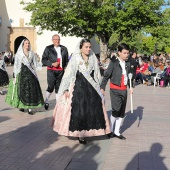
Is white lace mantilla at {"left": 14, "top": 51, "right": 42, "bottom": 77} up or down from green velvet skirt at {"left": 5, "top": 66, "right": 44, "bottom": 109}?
up

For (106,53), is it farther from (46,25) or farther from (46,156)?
(46,156)

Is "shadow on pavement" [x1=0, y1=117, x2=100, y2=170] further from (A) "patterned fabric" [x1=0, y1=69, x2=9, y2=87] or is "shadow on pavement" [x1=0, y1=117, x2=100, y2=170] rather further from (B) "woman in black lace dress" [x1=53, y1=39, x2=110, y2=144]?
(A) "patterned fabric" [x1=0, y1=69, x2=9, y2=87]

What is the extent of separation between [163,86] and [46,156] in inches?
538

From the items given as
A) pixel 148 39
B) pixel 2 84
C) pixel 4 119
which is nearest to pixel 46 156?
pixel 4 119

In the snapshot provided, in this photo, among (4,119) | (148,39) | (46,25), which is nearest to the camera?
(4,119)

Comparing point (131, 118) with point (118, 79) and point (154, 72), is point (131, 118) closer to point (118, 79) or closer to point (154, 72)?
point (118, 79)

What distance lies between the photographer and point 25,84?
8.69 metres

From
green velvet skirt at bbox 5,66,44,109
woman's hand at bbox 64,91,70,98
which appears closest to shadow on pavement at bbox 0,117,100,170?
woman's hand at bbox 64,91,70,98

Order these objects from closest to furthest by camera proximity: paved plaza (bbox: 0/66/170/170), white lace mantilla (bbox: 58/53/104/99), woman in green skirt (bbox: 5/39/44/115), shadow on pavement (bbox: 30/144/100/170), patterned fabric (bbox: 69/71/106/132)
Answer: shadow on pavement (bbox: 30/144/100/170)
paved plaza (bbox: 0/66/170/170)
patterned fabric (bbox: 69/71/106/132)
white lace mantilla (bbox: 58/53/104/99)
woman in green skirt (bbox: 5/39/44/115)

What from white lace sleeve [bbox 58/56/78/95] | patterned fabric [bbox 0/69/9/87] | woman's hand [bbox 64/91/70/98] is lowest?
patterned fabric [bbox 0/69/9/87]

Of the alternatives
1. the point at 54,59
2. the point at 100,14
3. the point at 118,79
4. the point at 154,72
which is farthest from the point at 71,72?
the point at 100,14

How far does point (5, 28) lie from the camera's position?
39.8 metres

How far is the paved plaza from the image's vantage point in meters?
4.85

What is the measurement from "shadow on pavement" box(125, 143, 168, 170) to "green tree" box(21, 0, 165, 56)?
22457 mm
